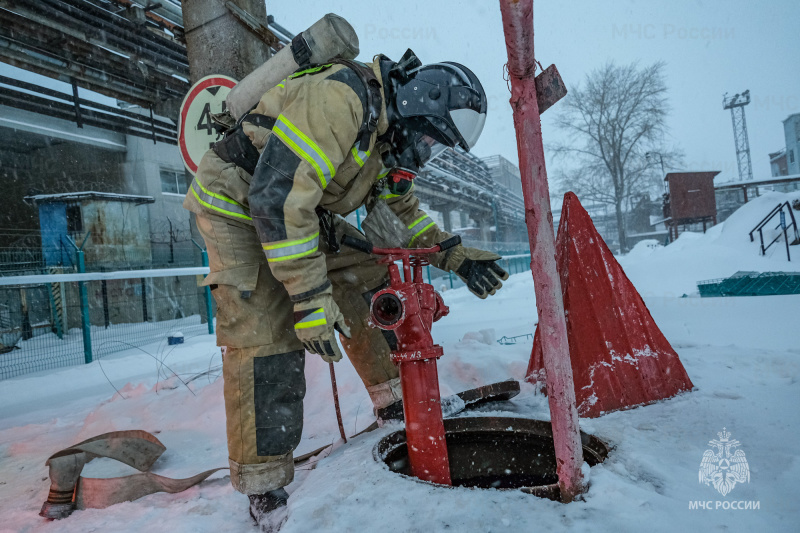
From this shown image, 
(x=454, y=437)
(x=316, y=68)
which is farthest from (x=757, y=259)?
(x=316, y=68)

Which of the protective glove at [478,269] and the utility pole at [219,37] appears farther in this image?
the utility pole at [219,37]

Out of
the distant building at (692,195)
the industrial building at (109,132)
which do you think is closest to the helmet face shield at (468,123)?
the industrial building at (109,132)

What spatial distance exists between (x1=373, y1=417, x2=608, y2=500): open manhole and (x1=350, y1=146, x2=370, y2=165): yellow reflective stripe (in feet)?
3.68

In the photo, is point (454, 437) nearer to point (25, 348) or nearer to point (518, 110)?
point (518, 110)

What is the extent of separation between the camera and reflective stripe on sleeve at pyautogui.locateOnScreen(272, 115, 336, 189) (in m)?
1.58

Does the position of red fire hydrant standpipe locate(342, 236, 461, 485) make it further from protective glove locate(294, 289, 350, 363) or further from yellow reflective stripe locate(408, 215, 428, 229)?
yellow reflective stripe locate(408, 215, 428, 229)

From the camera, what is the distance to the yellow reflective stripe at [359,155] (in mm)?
1781

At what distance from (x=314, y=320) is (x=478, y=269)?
0.94 meters

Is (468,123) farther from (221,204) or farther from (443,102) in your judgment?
(221,204)

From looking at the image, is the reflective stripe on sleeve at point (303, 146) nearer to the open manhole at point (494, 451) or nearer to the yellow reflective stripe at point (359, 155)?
the yellow reflective stripe at point (359, 155)

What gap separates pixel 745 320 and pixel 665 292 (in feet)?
16.1

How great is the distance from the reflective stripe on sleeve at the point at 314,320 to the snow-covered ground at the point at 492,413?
0.52 meters

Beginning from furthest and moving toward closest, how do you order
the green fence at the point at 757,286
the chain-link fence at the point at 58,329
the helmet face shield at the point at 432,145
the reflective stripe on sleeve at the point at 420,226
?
the chain-link fence at the point at 58,329
the green fence at the point at 757,286
the reflective stripe on sleeve at the point at 420,226
the helmet face shield at the point at 432,145

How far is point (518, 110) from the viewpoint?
50.2 inches
